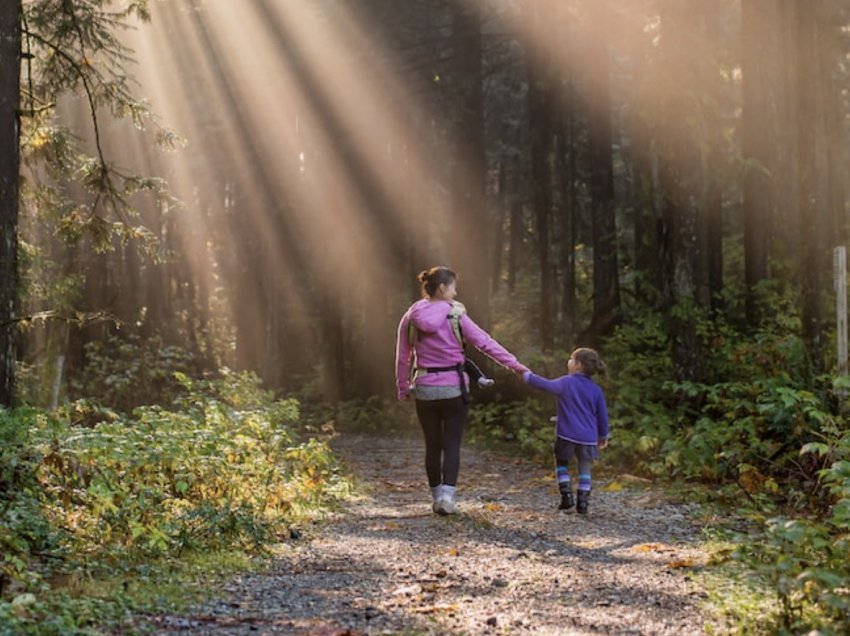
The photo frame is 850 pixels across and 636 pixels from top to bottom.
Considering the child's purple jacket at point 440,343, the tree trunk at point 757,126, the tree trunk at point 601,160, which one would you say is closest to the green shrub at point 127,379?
the tree trunk at point 601,160

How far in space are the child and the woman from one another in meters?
0.64

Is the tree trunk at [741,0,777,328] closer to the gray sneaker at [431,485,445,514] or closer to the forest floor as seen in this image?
the forest floor

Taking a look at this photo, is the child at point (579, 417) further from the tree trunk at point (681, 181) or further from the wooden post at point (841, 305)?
the tree trunk at point (681, 181)

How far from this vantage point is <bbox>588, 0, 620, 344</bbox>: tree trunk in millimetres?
23609

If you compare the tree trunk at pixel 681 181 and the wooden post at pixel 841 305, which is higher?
the tree trunk at pixel 681 181

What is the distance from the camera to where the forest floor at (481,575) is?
5.30 m

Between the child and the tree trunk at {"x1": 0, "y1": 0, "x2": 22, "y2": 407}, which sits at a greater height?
the tree trunk at {"x1": 0, "y1": 0, "x2": 22, "y2": 407}

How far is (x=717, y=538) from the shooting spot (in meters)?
7.73

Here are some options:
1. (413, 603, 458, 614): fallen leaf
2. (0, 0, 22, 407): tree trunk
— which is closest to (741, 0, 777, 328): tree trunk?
(0, 0, 22, 407): tree trunk

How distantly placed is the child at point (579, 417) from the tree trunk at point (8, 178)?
5.79 meters

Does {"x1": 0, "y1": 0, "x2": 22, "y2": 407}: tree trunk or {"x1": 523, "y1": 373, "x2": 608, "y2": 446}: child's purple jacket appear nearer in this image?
{"x1": 523, "y1": 373, "x2": 608, "y2": 446}: child's purple jacket

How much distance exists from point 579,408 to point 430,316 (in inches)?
67.6

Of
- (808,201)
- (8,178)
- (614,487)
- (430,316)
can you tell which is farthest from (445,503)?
(808,201)

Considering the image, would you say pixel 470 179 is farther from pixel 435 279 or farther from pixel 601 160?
pixel 435 279
